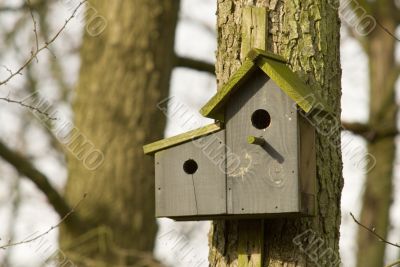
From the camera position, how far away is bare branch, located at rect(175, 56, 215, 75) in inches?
238

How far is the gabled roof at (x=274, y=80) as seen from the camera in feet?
10.9

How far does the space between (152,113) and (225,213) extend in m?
2.55

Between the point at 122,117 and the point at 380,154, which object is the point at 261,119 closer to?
the point at 122,117

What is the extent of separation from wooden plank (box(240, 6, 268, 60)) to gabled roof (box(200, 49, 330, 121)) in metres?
0.16

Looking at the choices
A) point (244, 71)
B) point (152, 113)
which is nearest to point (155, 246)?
point (152, 113)

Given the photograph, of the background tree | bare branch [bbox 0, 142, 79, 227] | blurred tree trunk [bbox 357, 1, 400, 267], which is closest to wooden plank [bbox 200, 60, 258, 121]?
bare branch [bbox 0, 142, 79, 227]

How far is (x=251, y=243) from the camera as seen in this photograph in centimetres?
349

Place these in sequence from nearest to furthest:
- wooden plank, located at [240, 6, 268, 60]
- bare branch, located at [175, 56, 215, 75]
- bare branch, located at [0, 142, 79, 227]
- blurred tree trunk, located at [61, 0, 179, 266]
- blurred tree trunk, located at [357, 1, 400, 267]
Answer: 1. wooden plank, located at [240, 6, 268, 60]
2. bare branch, located at [0, 142, 79, 227]
3. blurred tree trunk, located at [61, 0, 179, 266]
4. bare branch, located at [175, 56, 215, 75]
5. blurred tree trunk, located at [357, 1, 400, 267]

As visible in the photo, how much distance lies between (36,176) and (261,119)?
1933 mm

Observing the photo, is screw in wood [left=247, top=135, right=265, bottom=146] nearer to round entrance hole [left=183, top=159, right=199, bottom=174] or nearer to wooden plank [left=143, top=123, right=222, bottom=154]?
wooden plank [left=143, top=123, right=222, bottom=154]

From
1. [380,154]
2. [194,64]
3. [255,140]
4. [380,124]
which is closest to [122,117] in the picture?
[194,64]

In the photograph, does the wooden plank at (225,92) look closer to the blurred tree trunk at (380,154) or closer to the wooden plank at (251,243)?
the wooden plank at (251,243)

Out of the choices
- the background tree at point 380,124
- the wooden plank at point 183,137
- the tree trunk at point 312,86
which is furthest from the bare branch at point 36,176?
the background tree at point 380,124

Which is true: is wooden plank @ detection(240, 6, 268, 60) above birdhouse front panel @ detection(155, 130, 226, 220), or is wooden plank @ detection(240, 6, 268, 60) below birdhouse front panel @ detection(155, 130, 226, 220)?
above
